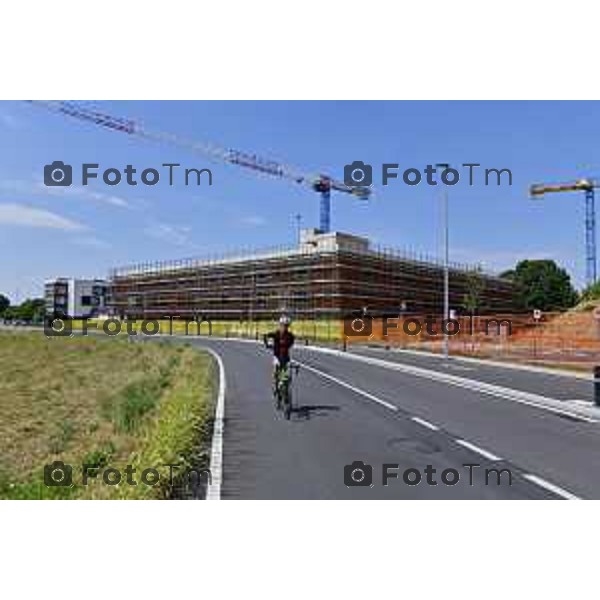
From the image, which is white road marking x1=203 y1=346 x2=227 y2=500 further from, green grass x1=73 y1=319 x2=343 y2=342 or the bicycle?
green grass x1=73 y1=319 x2=343 y2=342

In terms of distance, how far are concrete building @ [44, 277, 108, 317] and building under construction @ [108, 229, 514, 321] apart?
54.2 ft

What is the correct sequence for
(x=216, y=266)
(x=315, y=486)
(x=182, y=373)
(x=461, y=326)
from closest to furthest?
(x=315, y=486) → (x=182, y=373) → (x=461, y=326) → (x=216, y=266)

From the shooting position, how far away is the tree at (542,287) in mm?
141375

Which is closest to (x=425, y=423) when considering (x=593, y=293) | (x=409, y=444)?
(x=409, y=444)

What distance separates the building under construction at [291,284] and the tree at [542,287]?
2871 cm

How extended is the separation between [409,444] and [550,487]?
10.2 ft

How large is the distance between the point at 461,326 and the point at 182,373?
26.7m

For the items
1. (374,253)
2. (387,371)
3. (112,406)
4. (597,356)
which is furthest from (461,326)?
(374,253)

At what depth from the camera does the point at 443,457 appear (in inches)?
408

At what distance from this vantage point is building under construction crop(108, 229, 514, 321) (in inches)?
3575

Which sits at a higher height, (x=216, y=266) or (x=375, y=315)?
(x=216, y=266)

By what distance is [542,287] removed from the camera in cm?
14250

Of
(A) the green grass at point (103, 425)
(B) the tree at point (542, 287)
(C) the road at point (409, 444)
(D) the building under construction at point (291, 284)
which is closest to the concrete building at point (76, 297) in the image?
(D) the building under construction at point (291, 284)
